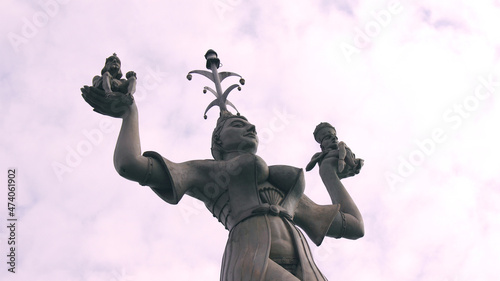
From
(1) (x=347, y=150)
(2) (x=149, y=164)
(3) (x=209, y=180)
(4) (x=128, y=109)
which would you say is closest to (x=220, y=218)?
(3) (x=209, y=180)

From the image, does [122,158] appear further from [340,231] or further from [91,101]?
[340,231]

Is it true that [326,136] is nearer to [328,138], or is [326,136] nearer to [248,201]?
[328,138]

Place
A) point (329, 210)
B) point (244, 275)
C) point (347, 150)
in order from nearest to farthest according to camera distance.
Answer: point (244, 275), point (329, 210), point (347, 150)

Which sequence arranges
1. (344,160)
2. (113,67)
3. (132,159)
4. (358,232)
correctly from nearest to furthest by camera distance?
(132,159) → (113,67) → (358,232) → (344,160)

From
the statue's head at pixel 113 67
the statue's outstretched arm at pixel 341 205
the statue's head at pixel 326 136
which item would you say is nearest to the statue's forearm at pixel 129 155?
the statue's head at pixel 113 67

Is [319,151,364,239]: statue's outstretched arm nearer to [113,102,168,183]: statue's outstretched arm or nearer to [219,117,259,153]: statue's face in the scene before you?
[219,117,259,153]: statue's face

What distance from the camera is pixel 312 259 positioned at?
7.56 m

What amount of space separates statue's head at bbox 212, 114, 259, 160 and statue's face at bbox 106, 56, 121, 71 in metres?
1.47

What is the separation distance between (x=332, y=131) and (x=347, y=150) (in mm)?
387

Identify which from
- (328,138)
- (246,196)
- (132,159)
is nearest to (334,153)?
(328,138)

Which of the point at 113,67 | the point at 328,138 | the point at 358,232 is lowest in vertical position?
the point at 358,232

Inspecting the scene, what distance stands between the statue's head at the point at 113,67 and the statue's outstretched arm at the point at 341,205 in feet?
9.91

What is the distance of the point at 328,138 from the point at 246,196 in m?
2.13

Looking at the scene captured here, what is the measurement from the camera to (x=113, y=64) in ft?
27.7
